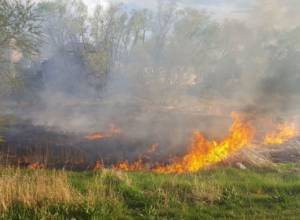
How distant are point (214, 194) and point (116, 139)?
9498 mm

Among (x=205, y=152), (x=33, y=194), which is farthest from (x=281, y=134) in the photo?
(x=33, y=194)

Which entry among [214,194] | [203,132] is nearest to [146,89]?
[203,132]

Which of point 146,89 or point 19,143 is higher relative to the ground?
point 146,89

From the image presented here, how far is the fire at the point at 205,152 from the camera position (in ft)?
40.1

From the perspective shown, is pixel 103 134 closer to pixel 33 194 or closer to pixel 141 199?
pixel 141 199

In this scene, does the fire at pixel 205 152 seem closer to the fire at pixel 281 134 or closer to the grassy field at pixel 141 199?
the fire at pixel 281 134

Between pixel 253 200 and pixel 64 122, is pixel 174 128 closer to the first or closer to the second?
pixel 64 122

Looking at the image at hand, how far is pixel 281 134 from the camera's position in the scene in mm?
19594

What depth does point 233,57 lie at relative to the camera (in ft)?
119

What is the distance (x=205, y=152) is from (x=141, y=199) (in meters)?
6.29

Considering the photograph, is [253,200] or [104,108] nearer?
[253,200]

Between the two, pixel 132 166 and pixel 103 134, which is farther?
pixel 103 134

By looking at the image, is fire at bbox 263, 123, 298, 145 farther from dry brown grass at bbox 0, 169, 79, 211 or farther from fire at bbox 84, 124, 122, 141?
dry brown grass at bbox 0, 169, 79, 211

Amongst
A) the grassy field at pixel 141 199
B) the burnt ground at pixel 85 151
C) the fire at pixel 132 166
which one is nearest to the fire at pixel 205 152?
the burnt ground at pixel 85 151
